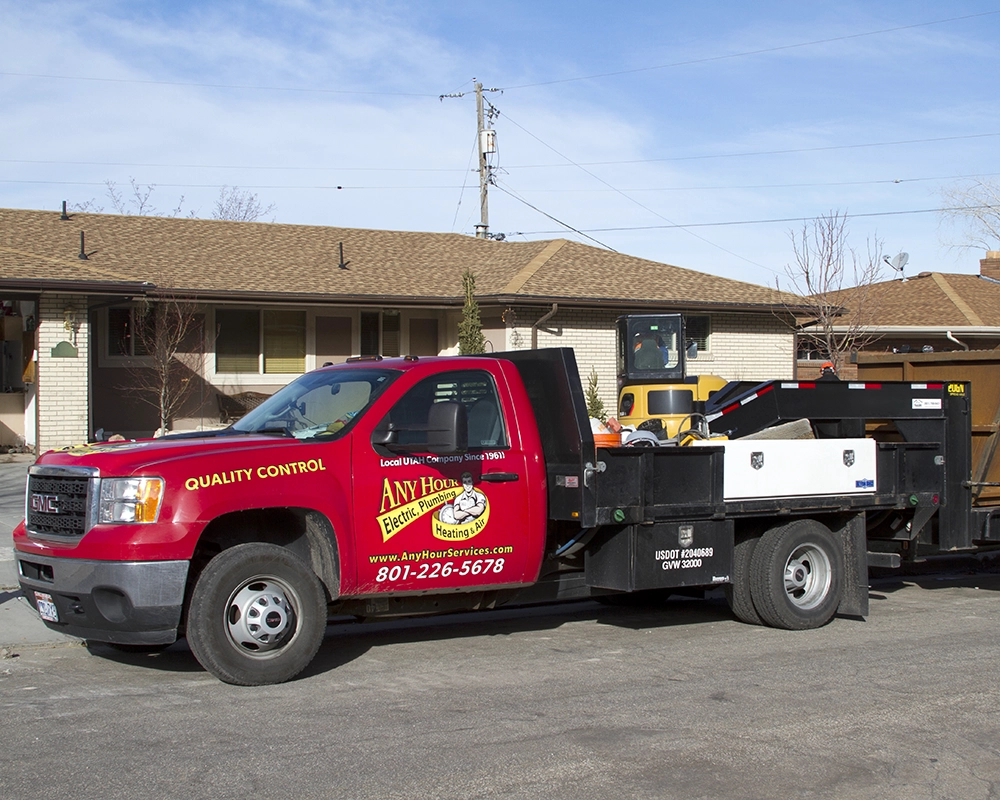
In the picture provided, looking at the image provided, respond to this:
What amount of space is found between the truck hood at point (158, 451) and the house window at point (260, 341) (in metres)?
16.1

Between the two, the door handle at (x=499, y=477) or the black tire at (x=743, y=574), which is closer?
the door handle at (x=499, y=477)

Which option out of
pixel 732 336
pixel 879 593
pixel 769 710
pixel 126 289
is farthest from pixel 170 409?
pixel 769 710

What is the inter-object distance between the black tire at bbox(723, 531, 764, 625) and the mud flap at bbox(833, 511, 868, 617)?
800 mm

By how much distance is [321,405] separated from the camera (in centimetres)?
740

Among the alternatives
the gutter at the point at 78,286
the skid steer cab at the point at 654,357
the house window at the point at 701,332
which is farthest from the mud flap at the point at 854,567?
the house window at the point at 701,332

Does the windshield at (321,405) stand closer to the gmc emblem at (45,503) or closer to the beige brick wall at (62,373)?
the gmc emblem at (45,503)

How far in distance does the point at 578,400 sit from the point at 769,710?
2437mm

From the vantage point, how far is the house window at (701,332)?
26.0 m

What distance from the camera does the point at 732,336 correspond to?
2634cm

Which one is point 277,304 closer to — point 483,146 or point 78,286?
point 78,286

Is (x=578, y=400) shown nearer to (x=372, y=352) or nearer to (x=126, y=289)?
(x=126, y=289)

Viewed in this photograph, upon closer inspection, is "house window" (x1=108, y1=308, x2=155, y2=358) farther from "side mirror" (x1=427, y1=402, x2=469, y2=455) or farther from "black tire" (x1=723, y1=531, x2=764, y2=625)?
"side mirror" (x1=427, y1=402, x2=469, y2=455)

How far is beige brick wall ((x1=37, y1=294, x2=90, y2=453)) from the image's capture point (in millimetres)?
19312

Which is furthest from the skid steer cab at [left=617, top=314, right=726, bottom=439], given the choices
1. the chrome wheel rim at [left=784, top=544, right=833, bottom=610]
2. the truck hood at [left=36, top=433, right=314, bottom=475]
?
the truck hood at [left=36, top=433, right=314, bottom=475]
